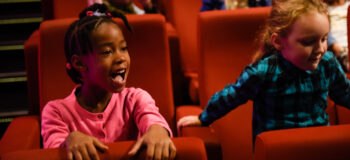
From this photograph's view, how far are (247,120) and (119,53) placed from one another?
45cm

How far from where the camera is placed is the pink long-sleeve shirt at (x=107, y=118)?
29.5 inches

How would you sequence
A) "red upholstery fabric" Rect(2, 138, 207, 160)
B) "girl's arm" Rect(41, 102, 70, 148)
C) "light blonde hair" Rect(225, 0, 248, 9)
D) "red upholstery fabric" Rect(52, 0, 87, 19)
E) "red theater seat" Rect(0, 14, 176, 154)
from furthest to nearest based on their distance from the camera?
"light blonde hair" Rect(225, 0, 248, 9), "red upholstery fabric" Rect(52, 0, 87, 19), "red theater seat" Rect(0, 14, 176, 154), "girl's arm" Rect(41, 102, 70, 148), "red upholstery fabric" Rect(2, 138, 207, 160)

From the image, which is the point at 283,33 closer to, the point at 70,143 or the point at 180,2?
the point at 70,143

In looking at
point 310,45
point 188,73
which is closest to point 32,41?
point 188,73

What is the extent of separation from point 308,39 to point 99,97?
0.40m

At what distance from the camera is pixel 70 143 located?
585 millimetres

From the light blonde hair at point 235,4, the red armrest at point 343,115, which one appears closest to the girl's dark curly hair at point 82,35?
the red armrest at point 343,115

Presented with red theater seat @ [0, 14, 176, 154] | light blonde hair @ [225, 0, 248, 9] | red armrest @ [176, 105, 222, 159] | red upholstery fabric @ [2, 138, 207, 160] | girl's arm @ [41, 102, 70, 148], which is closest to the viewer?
red upholstery fabric @ [2, 138, 207, 160]

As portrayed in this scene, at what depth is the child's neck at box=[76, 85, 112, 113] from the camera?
0.79 meters

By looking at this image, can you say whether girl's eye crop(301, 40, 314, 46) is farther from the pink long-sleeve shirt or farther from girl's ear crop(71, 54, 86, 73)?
girl's ear crop(71, 54, 86, 73)

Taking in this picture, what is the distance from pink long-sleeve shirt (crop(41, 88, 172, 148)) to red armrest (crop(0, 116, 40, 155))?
81 millimetres

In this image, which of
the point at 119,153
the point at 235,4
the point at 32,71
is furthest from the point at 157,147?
the point at 235,4

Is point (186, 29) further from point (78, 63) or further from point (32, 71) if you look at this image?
point (78, 63)

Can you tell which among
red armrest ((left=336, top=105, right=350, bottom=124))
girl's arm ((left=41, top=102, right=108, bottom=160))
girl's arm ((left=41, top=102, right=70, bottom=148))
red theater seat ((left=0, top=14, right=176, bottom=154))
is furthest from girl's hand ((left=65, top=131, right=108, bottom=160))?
red armrest ((left=336, top=105, right=350, bottom=124))
